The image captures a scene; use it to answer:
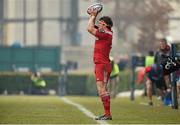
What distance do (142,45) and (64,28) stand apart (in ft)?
31.4

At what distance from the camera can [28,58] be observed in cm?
5009

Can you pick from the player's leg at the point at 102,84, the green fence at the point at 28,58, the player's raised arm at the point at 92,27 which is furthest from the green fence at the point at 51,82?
the player's raised arm at the point at 92,27

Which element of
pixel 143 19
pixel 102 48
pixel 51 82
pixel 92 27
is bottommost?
pixel 51 82

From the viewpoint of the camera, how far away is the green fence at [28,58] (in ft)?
163

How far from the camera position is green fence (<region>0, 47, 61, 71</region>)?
49625 mm

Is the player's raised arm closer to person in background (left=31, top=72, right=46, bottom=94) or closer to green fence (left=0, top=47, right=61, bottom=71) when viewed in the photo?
person in background (left=31, top=72, right=46, bottom=94)

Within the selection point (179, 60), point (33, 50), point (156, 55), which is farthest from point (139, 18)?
point (179, 60)

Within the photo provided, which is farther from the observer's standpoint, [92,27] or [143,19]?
[143,19]

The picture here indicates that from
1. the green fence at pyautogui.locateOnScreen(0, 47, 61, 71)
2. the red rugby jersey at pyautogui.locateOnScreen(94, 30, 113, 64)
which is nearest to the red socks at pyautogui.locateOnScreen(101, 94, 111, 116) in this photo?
the red rugby jersey at pyautogui.locateOnScreen(94, 30, 113, 64)

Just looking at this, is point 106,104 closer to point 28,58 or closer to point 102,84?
point 102,84

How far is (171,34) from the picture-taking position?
62.9m

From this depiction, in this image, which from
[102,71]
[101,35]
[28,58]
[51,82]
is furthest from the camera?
[28,58]

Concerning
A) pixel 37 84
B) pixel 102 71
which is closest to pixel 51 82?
pixel 37 84

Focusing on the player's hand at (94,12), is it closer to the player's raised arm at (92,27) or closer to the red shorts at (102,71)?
the player's raised arm at (92,27)
